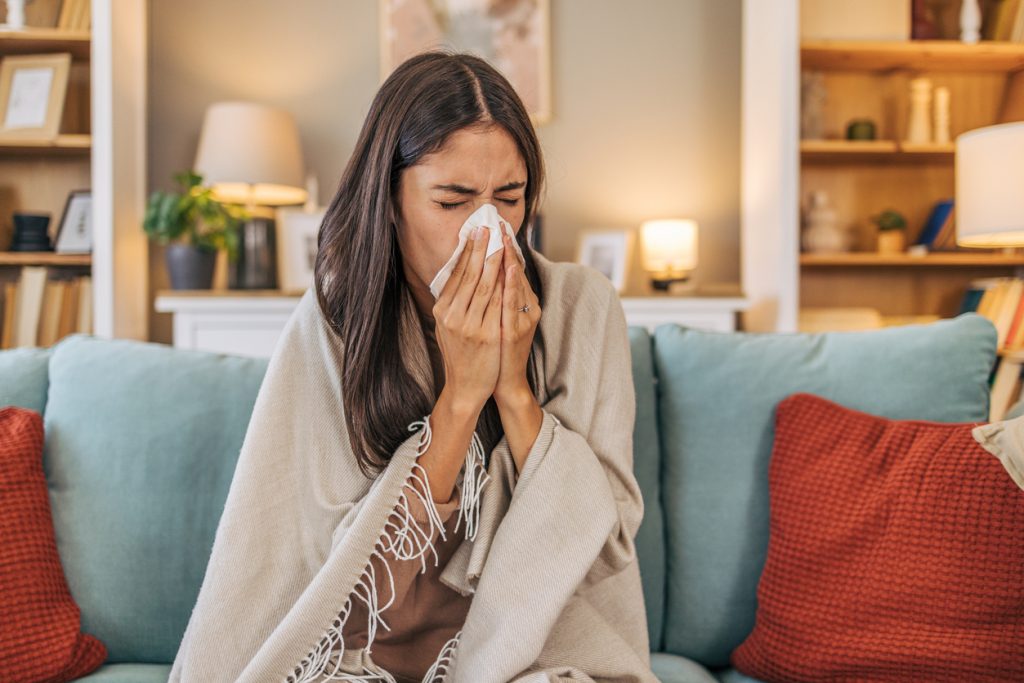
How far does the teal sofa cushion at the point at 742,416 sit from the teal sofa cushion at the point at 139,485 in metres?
0.74

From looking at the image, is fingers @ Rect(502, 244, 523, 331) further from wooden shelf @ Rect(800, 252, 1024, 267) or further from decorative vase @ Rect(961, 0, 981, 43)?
decorative vase @ Rect(961, 0, 981, 43)

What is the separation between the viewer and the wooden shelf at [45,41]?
2.94 metres

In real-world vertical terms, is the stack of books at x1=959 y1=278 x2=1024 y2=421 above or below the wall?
below

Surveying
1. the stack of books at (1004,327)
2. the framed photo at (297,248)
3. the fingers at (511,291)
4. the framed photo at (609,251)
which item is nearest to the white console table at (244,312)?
the framed photo at (297,248)

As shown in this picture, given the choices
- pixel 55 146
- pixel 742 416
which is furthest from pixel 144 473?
pixel 55 146

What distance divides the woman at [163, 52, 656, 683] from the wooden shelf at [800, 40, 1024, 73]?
230cm

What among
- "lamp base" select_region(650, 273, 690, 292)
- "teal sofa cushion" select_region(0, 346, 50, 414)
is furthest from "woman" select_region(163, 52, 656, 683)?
"lamp base" select_region(650, 273, 690, 292)

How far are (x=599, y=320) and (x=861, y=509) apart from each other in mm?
466

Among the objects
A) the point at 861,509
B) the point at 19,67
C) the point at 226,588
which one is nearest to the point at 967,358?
the point at 861,509

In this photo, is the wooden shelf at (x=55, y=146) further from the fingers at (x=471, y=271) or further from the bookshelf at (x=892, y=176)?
the bookshelf at (x=892, y=176)

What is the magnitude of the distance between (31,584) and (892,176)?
10.8ft

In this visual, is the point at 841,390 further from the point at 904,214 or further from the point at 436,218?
the point at 904,214

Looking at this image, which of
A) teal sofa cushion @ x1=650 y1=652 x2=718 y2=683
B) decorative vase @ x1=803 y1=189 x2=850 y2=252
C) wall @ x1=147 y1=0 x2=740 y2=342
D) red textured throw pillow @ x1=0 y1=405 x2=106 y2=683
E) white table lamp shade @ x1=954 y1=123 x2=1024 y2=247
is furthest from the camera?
wall @ x1=147 y1=0 x2=740 y2=342

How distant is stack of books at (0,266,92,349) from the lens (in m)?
3.02
